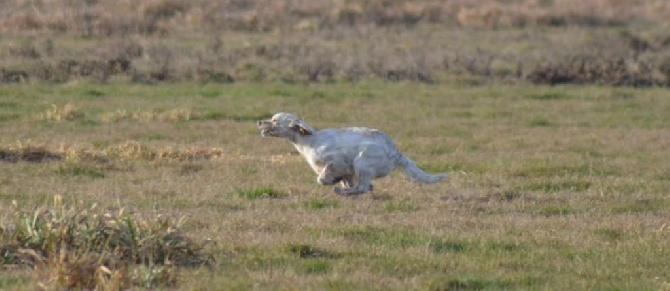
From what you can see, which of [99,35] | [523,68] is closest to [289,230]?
[523,68]

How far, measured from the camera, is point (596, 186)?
14297 mm

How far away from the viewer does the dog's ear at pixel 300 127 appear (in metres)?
12.3

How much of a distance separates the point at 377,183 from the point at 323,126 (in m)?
5.77

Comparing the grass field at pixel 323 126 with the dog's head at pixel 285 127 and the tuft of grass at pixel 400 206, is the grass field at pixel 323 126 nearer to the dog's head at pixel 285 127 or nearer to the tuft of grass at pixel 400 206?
the tuft of grass at pixel 400 206

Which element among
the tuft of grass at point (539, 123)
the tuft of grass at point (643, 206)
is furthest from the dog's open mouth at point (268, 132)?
the tuft of grass at point (539, 123)

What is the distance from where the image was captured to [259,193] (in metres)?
13.2

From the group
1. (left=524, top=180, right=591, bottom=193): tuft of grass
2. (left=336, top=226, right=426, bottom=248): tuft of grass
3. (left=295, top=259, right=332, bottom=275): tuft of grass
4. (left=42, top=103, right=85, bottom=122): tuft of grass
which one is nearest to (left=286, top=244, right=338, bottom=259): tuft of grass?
(left=295, top=259, right=332, bottom=275): tuft of grass

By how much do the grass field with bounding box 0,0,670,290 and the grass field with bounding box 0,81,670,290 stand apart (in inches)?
1.6

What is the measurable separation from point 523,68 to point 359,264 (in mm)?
19063

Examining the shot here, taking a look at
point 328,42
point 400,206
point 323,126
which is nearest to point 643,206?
point 400,206

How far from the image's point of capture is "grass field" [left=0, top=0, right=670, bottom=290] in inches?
Answer: 365

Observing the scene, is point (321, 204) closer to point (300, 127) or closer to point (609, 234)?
point (300, 127)

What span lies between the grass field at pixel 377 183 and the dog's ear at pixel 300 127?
68 cm

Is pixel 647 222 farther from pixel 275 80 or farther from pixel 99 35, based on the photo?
pixel 99 35
